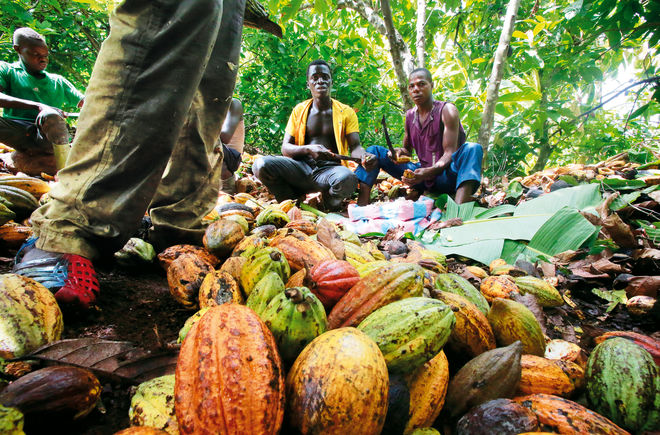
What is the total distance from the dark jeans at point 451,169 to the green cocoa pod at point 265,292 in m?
3.47

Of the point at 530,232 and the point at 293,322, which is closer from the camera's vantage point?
the point at 293,322

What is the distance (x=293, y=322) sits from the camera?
0.85m

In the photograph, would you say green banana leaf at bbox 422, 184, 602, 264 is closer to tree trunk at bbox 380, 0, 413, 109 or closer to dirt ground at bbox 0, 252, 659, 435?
dirt ground at bbox 0, 252, 659, 435

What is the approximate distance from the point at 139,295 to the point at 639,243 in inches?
126

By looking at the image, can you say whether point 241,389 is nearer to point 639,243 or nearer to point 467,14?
point 639,243

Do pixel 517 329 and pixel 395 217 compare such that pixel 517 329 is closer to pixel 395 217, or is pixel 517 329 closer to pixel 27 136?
pixel 395 217

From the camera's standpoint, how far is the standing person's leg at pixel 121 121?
4.58 feet

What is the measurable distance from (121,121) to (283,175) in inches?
123

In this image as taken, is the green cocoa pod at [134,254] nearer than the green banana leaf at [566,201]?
Yes

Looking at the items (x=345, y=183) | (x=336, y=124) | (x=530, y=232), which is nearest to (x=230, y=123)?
(x=336, y=124)

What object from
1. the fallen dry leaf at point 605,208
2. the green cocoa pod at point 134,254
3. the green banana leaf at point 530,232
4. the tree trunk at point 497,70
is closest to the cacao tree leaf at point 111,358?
the green cocoa pod at point 134,254

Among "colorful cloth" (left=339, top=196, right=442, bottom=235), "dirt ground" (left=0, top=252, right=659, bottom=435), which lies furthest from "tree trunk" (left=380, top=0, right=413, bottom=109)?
"dirt ground" (left=0, top=252, right=659, bottom=435)

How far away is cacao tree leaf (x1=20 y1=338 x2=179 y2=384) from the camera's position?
854mm

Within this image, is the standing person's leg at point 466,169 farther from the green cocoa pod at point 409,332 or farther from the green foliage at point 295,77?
the green cocoa pod at point 409,332
